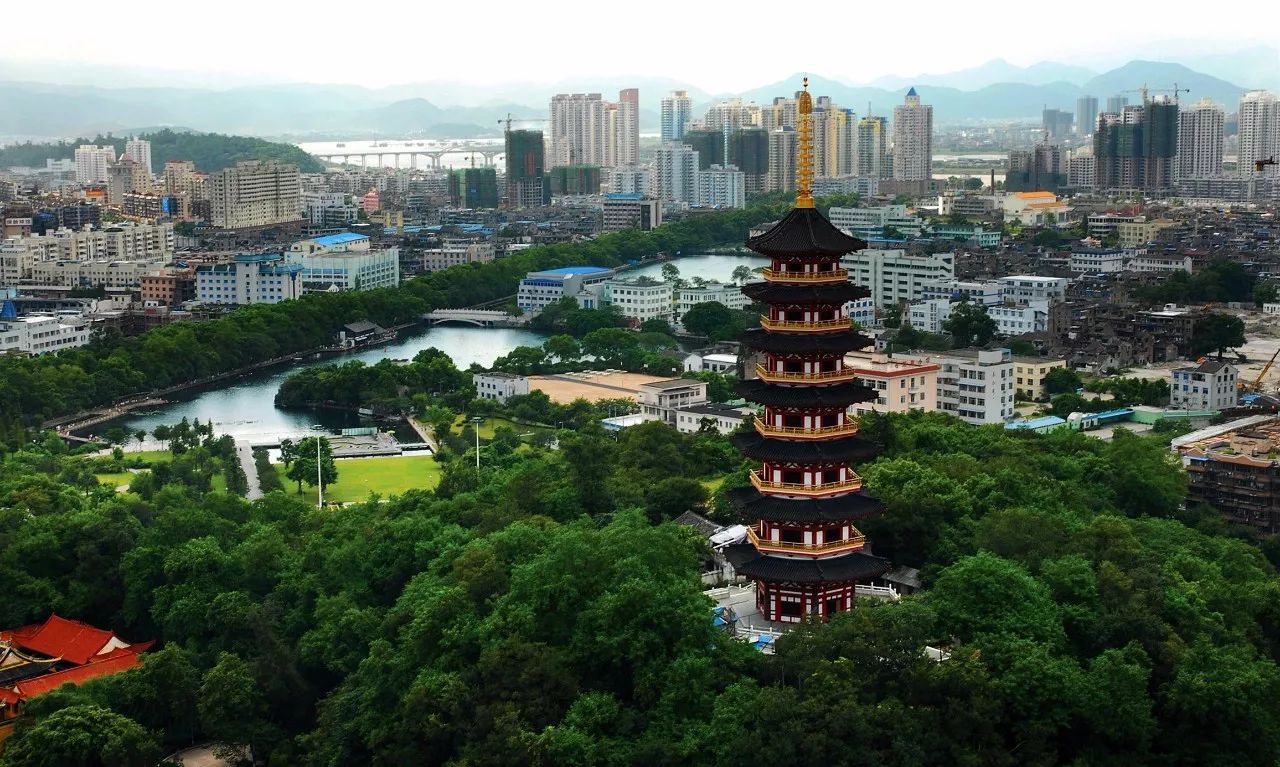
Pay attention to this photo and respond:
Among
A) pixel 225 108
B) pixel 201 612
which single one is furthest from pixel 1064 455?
pixel 225 108

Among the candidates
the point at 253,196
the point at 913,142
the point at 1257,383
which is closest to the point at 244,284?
the point at 253,196

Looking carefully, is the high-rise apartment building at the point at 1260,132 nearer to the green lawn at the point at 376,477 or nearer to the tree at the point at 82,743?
the green lawn at the point at 376,477

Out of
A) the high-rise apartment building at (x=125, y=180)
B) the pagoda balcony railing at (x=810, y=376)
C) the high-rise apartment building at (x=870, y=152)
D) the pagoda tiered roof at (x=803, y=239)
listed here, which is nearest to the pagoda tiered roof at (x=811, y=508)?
the pagoda balcony railing at (x=810, y=376)

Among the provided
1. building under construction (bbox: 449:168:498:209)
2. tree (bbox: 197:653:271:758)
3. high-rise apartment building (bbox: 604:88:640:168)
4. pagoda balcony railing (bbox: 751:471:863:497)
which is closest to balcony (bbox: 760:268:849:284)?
pagoda balcony railing (bbox: 751:471:863:497)

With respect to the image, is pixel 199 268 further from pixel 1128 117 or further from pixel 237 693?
pixel 1128 117

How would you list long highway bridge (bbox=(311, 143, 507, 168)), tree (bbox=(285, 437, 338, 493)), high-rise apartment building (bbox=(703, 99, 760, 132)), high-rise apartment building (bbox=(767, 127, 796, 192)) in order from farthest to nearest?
long highway bridge (bbox=(311, 143, 507, 168))
high-rise apartment building (bbox=(703, 99, 760, 132))
high-rise apartment building (bbox=(767, 127, 796, 192))
tree (bbox=(285, 437, 338, 493))

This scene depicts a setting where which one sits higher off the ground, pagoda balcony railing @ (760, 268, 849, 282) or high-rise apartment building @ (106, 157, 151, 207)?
high-rise apartment building @ (106, 157, 151, 207)

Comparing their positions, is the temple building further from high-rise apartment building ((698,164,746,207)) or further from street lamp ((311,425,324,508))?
high-rise apartment building ((698,164,746,207))

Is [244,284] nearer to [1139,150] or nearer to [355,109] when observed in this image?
[1139,150]
